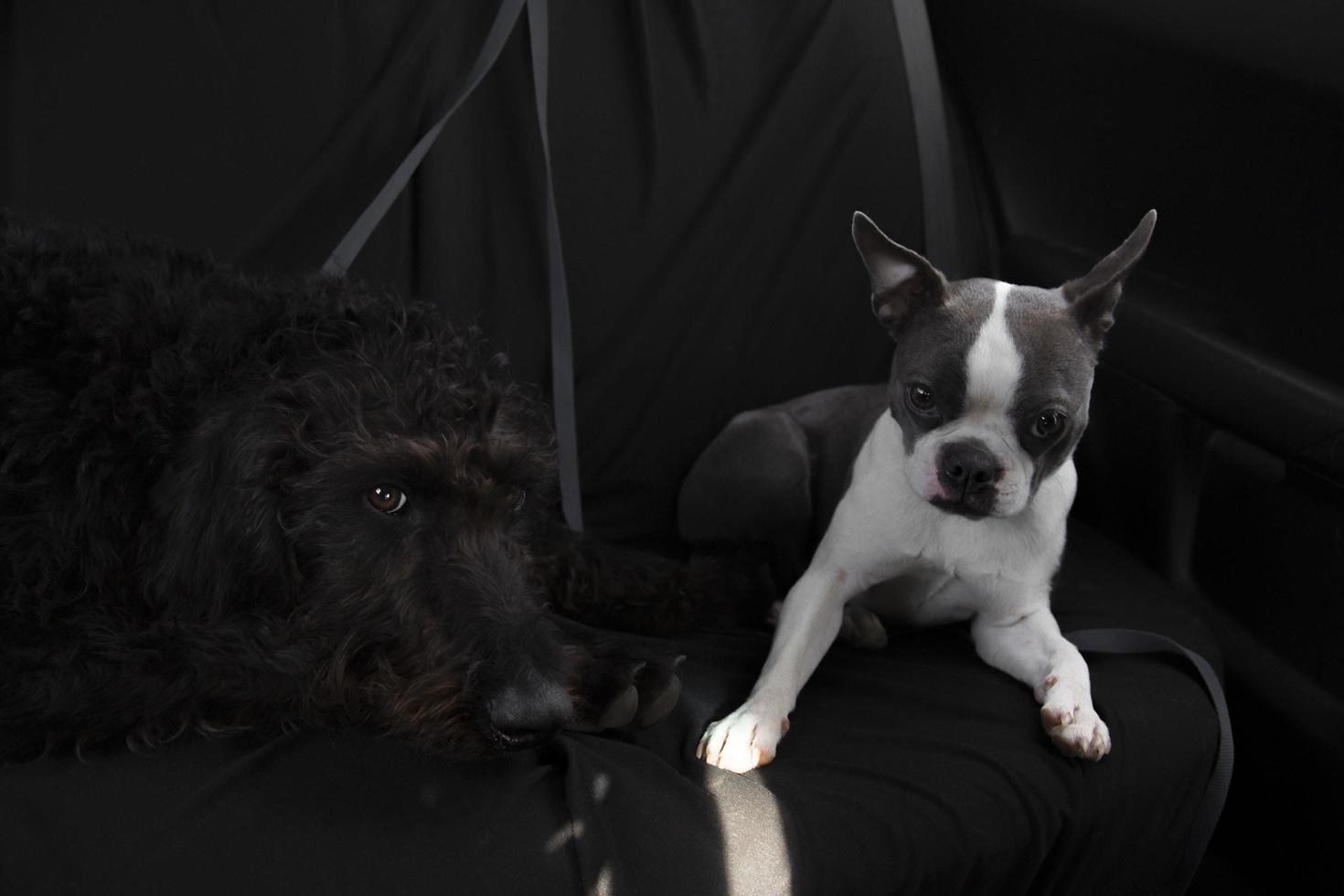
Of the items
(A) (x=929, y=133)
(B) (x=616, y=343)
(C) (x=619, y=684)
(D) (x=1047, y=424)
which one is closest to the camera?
(C) (x=619, y=684)

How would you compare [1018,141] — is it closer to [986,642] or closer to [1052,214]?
[1052,214]

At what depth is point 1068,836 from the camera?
5.10ft

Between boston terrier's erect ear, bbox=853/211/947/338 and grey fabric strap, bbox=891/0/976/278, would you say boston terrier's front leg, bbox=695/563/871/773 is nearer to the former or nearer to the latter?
boston terrier's erect ear, bbox=853/211/947/338

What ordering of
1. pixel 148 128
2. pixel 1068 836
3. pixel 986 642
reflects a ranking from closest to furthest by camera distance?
pixel 1068 836, pixel 986 642, pixel 148 128

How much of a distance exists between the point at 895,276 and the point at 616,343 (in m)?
0.75

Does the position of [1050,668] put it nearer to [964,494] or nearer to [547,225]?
[964,494]

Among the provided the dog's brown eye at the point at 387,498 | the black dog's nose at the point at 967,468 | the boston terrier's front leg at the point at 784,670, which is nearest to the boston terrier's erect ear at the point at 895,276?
the black dog's nose at the point at 967,468

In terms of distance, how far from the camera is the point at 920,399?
1681mm

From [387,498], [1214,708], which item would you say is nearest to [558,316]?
[387,498]

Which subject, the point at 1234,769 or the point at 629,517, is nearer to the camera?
the point at 1234,769

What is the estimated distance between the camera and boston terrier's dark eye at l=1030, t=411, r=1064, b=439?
161cm

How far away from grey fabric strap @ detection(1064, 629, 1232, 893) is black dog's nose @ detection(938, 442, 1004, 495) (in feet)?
1.45

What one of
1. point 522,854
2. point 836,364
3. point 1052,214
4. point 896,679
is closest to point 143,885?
point 522,854

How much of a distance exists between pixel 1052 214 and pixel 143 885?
6.99ft
